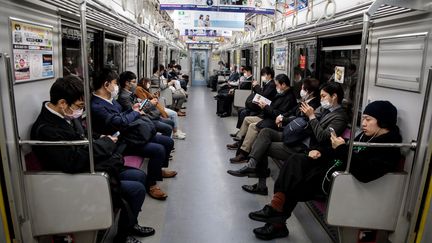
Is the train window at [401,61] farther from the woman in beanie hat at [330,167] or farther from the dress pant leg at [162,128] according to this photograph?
the dress pant leg at [162,128]

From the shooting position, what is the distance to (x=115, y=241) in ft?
10.4

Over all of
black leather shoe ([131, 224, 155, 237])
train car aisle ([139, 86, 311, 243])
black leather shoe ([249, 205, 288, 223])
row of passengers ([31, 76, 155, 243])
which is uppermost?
row of passengers ([31, 76, 155, 243])

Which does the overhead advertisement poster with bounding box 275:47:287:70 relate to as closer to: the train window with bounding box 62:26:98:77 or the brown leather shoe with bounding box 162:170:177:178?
the brown leather shoe with bounding box 162:170:177:178

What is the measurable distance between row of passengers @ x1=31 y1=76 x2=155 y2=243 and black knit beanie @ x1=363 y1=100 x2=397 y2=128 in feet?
6.84

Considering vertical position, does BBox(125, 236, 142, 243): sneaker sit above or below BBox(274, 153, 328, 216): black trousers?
below

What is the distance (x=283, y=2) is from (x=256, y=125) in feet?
9.85

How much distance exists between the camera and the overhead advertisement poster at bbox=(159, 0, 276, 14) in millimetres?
6652

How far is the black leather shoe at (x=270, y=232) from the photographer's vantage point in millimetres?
3484

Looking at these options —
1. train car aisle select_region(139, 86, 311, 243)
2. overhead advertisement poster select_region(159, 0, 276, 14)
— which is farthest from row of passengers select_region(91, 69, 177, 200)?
overhead advertisement poster select_region(159, 0, 276, 14)

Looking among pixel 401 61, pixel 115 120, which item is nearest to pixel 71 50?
pixel 115 120

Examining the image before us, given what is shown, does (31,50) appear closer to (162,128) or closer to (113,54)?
(162,128)

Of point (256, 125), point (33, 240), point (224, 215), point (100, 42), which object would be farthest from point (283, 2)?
point (33, 240)

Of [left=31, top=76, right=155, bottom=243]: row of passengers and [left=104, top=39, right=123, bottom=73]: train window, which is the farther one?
[left=104, top=39, right=123, bottom=73]: train window

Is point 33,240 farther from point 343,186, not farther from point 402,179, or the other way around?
point 402,179
